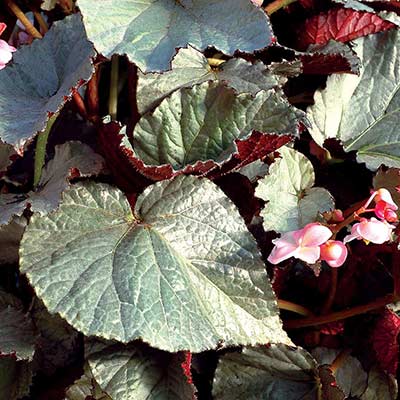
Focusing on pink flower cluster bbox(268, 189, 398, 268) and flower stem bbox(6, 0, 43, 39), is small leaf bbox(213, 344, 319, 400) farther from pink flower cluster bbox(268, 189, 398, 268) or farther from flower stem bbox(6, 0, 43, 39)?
flower stem bbox(6, 0, 43, 39)

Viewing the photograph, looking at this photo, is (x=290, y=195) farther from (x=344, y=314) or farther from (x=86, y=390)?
(x=86, y=390)

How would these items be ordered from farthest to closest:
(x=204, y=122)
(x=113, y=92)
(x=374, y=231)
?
(x=113, y=92) < (x=204, y=122) < (x=374, y=231)

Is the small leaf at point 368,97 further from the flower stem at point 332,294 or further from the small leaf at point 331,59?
the flower stem at point 332,294

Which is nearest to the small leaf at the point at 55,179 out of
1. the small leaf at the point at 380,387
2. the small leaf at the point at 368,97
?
the small leaf at the point at 368,97

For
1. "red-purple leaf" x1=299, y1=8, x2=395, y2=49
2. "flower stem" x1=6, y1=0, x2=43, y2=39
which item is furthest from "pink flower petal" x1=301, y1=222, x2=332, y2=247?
"flower stem" x1=6, y1=0, x2=43, y2=39

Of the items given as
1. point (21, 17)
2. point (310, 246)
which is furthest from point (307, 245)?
point (21, 17)

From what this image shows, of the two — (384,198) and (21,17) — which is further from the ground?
(21,17)
